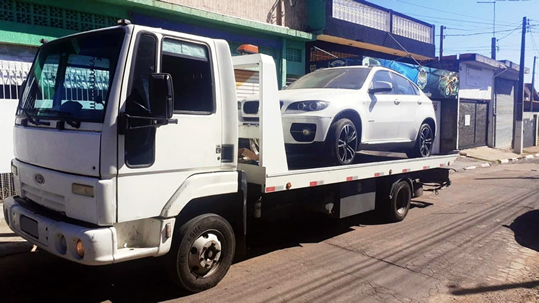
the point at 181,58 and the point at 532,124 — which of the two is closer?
the point at 181,58

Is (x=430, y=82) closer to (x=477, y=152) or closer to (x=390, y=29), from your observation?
(x=390, y=29)

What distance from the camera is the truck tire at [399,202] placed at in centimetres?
737

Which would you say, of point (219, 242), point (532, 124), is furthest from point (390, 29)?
point (532, 124)

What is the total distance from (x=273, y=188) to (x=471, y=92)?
21.3 m

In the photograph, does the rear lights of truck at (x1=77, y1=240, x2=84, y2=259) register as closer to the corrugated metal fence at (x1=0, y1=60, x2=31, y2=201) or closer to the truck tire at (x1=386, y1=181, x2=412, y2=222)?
the corrugated metal fence at (x1=0, y1=60, x2=31, y2=201)

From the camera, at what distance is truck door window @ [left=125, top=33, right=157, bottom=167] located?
362cm

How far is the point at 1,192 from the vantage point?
7.62 m

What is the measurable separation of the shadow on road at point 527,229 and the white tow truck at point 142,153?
4.13 metres

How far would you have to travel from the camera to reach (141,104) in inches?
145

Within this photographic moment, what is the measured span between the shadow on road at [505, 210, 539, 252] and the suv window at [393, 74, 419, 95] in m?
2.92

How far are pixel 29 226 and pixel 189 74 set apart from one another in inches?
80.3

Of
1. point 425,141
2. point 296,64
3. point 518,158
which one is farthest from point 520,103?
point 425,141

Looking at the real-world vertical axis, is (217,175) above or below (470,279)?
above

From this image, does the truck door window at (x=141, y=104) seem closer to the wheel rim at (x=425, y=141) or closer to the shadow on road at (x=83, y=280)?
the shadow on road at (x=83, y=280)
